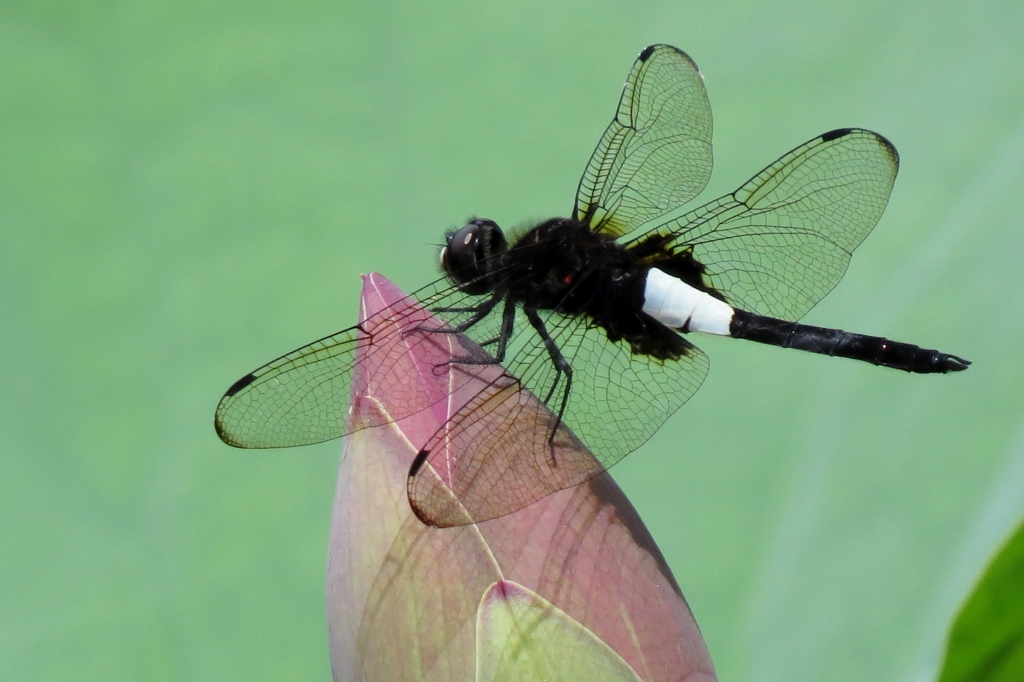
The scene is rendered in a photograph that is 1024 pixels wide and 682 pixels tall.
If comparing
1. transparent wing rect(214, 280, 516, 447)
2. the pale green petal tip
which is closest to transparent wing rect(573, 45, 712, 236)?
transparent wing rect(214, 280, 516, 447)

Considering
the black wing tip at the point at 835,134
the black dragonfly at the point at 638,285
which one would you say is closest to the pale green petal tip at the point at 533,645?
the black dragonfly at the point at 638,285

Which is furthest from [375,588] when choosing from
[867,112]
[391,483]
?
[867,112]

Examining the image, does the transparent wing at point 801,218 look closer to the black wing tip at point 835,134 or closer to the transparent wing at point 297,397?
the black wing tip at point 835,134

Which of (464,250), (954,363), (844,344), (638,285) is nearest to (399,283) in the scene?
(464,250)

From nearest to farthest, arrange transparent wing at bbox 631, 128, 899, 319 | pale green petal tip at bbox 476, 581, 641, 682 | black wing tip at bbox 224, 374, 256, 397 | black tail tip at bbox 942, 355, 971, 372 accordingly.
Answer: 1. pale green petal tip at bbox 476, 581, 641, 682
2. black wing tip at bbox 224, 374, 256, 397
3. black tail tip at bbox 942, 355, 971, 372
4. transparent wing at bbox 631, 128, 899, 319

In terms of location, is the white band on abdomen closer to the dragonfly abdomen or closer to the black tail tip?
the dragonfly abdomen

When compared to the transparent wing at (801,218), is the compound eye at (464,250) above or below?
above

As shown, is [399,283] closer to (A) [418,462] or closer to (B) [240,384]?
(B) [240,384]
